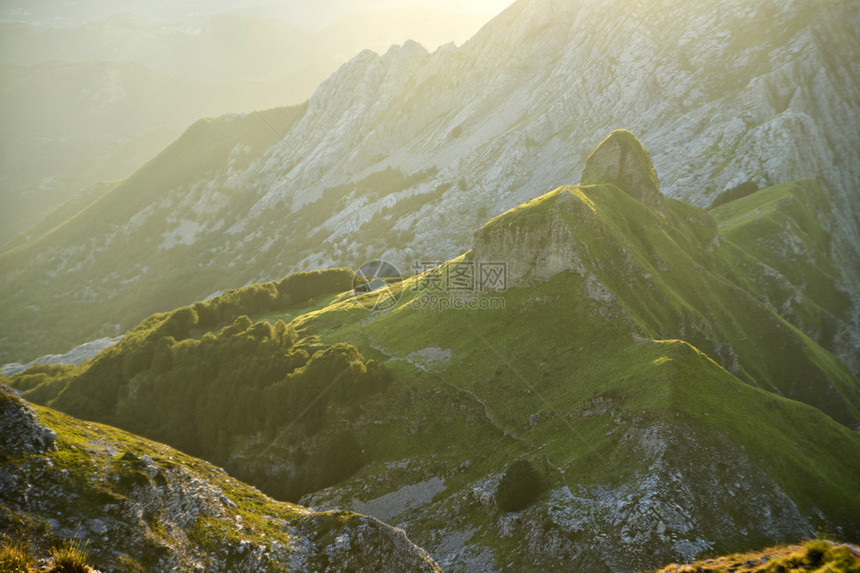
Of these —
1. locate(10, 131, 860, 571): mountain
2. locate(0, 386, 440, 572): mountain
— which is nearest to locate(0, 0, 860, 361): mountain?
locate(10, 131, 860, 571): mountain

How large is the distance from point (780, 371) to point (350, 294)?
62137 millimetres

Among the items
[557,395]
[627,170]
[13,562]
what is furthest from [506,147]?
[13,562]

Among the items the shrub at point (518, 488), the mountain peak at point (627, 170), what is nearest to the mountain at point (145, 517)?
the shrub at point (518, 488)

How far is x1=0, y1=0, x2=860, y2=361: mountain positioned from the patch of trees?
4.98ft

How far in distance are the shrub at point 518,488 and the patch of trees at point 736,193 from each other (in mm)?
94046

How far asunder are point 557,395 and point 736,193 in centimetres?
8997

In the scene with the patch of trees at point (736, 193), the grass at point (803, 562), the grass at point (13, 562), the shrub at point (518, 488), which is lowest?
the patch of trees at point (736, 193)

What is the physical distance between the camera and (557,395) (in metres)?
42.4

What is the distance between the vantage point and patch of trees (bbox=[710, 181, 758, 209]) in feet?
350

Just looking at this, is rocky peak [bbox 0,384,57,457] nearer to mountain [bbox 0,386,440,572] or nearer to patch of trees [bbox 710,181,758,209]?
mountain [bbox 0,386,440,572]

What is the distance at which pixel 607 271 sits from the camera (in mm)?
50031

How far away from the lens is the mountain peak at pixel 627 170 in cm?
6512

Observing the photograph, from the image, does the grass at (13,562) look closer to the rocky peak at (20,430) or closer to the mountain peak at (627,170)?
the rocky peak at (20,430)

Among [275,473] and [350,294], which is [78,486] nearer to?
[275,473]
